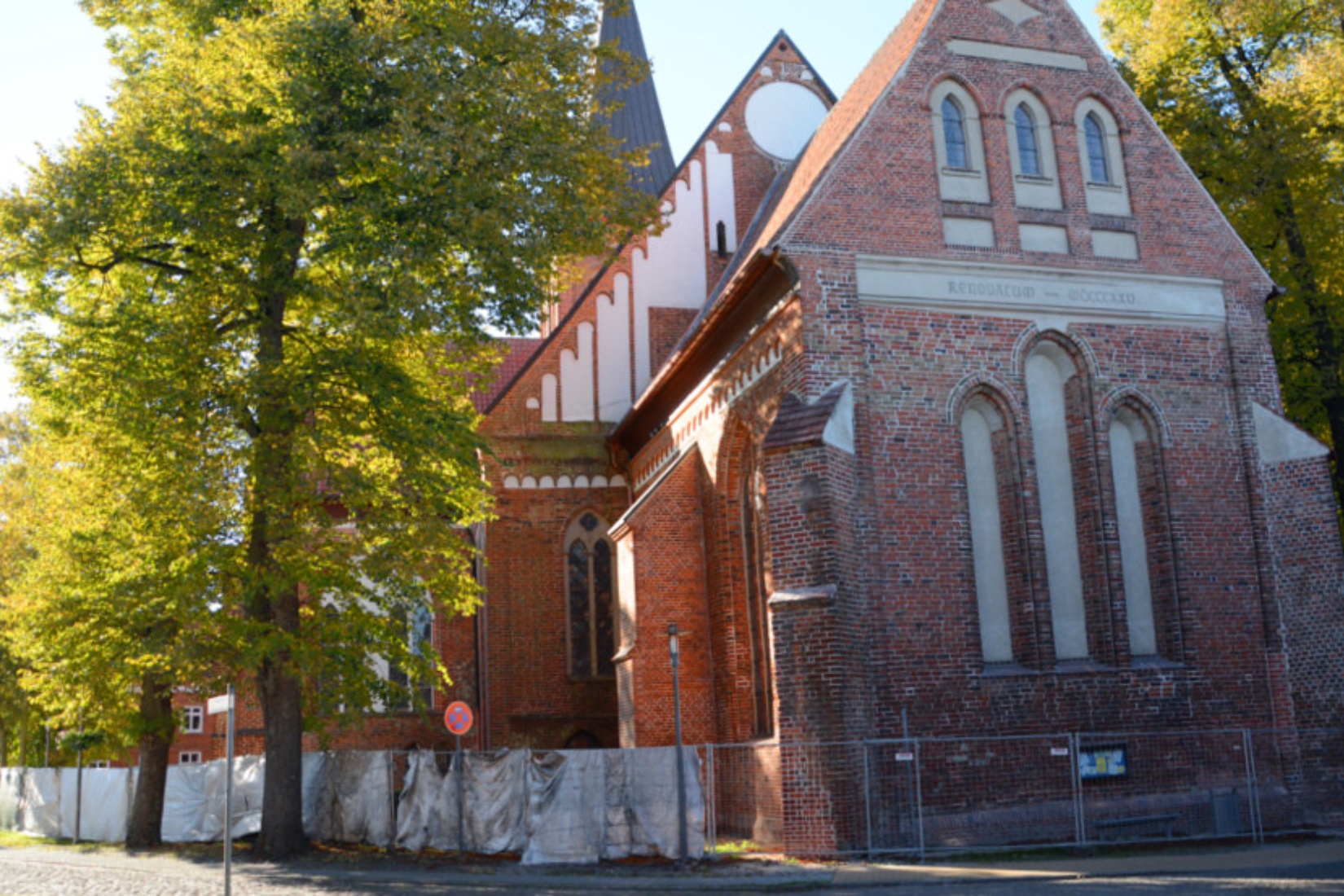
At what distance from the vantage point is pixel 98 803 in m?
25.3

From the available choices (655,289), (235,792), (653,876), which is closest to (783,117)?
(655,289)

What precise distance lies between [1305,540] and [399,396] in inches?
504

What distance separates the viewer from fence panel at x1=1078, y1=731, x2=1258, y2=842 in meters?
15.9

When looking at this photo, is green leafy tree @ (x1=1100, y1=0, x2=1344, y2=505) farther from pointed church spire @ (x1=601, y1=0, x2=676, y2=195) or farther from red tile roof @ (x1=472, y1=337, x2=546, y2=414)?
red tile roof @ (x1=472, y1=337, x2=546, y2=414)

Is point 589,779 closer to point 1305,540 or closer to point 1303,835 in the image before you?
point 1303,835

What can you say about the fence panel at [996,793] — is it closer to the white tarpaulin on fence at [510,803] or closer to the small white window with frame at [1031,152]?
the white tarpaulin on fence at [510,803]

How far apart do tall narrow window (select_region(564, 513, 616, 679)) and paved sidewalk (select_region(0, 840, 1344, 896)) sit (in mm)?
7914

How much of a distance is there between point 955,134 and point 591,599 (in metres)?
11.6

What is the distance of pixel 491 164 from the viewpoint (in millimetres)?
16641

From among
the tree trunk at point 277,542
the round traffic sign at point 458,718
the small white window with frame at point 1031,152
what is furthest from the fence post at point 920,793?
the tree trunk at point 277,542

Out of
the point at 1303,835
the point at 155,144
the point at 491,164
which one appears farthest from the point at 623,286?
the point at 1303,835

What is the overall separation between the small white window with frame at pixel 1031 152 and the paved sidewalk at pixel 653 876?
910 centimetres

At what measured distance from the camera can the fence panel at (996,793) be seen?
50.6ft

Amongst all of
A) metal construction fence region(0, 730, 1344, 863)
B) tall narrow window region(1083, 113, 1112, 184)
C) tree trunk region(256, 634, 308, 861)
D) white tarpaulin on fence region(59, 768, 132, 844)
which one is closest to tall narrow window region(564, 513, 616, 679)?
metal construction fence region(0, 730, 1344, 863)
